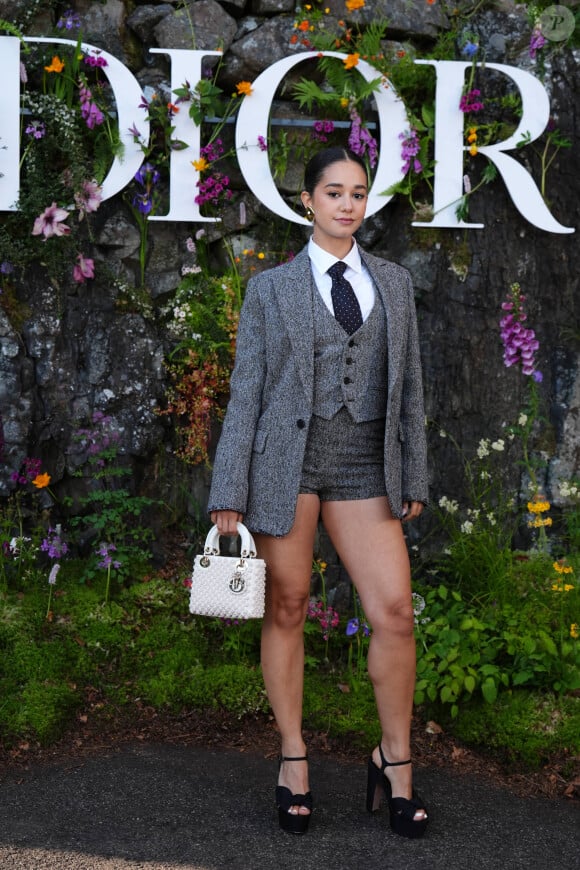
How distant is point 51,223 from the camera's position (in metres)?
4.61

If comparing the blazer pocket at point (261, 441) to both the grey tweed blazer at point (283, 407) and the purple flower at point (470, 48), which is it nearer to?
the grey tweed blazer at point (283, 407)

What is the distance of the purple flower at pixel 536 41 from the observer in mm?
4797

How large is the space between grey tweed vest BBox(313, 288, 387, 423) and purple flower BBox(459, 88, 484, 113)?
2066 millimetres

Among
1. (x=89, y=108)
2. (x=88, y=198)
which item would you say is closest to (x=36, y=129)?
(x=89, y=108)

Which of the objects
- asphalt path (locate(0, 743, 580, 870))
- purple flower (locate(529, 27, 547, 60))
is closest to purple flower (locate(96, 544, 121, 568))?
asphalt path (locate(0, 743, 580, 870))

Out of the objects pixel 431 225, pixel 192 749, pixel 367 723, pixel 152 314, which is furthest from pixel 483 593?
pixel 152 314

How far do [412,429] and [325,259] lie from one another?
0.63 m

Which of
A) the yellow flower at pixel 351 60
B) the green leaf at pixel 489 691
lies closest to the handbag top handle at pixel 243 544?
the green leaf at pixel 489 691

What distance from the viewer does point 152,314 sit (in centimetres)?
487

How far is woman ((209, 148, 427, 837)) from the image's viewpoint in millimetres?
3059

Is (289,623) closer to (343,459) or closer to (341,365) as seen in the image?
(343,459)

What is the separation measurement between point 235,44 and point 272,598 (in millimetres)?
3018

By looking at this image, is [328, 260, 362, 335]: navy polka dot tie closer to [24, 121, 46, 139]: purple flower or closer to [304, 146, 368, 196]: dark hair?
[304, 146, 368, 196]: dark hair

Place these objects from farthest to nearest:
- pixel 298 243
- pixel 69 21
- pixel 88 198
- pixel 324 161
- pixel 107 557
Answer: pixel 298 243 → pixel 69 21 → pixel 88 198 → pixel 107 557 → pixel 324 161
